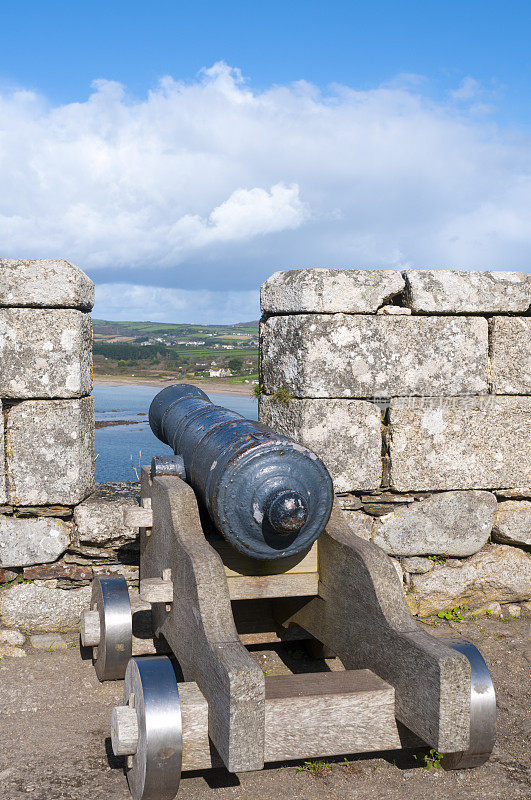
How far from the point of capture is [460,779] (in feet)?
10.6

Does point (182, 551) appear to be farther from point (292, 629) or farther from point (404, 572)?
point (404, 572)

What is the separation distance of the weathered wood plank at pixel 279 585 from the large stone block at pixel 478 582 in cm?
→ 165

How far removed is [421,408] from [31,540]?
2685 mm

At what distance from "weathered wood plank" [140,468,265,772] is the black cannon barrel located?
0.17 meters

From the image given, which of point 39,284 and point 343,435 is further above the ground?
point 39,284

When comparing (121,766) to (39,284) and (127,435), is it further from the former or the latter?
(127,435)

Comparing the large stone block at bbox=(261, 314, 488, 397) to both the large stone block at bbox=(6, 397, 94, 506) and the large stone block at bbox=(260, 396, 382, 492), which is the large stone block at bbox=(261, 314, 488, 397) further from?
the large stone block at bbox=(6, 397, 94, 506)

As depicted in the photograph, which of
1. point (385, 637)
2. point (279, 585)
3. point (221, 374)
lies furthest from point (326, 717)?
point (221, 374)

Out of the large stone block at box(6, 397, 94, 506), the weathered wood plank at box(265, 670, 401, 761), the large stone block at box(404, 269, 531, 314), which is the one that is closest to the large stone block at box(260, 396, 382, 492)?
the large stone block at box(404, 269, 531, 314)

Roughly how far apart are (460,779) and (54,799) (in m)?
1.72

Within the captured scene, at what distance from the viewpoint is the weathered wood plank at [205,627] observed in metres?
2.56

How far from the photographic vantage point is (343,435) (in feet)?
15.9

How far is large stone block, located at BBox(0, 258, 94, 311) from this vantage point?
179 inches

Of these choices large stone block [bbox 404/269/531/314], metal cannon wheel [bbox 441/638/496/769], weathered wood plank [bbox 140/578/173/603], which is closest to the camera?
metal cannon wheel [bbox 441/638/496/769]
